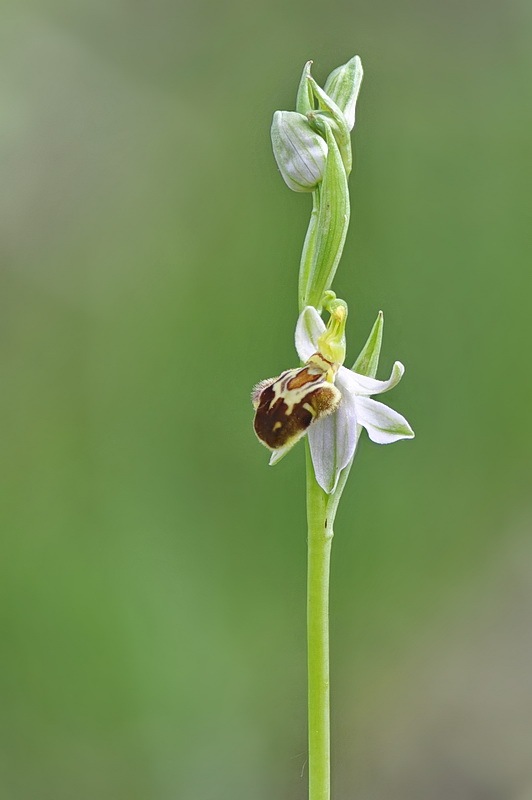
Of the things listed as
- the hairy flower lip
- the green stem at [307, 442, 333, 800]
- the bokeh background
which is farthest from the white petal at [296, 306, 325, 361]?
the bokeh background

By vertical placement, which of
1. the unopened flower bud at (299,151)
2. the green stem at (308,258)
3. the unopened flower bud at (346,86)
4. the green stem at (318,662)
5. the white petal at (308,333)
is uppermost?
the unopened flower bud at (346,86)

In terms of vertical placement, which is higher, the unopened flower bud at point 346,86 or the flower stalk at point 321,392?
the unopened flower bud at point 346,86

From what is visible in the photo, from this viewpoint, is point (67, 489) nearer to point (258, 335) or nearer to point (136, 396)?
point (136, 396)

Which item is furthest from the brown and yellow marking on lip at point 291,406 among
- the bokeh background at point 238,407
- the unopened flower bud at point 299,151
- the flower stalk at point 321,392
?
the bokeh background at point 238,407

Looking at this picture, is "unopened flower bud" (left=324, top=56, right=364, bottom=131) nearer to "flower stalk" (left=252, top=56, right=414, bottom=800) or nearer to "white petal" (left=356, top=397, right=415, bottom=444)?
"flower stalk" (left=252, top=56, right=414, bottom=800)

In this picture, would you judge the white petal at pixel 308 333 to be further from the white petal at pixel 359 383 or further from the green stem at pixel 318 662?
the green stem at pixel 318 662

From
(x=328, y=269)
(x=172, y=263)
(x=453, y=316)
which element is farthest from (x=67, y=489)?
(x=328, y=269)

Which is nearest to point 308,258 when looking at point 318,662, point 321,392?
point 321,392

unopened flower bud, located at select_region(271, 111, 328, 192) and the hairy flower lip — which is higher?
unopened flower bud, located at select_region(271, 111, 328, 192)
